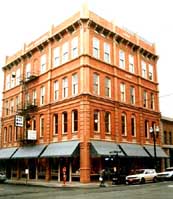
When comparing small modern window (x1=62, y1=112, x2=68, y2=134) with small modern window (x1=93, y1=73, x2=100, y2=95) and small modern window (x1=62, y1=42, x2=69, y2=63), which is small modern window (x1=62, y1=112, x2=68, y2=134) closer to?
small modern window (x1=93, y1=73, x2=100, y2=95)

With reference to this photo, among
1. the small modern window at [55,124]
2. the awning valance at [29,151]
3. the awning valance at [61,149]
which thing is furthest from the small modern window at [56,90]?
the awning valance at [29,151]

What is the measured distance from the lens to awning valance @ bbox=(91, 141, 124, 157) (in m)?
30.6

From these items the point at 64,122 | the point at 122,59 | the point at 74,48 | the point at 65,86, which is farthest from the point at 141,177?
the point at 74,48

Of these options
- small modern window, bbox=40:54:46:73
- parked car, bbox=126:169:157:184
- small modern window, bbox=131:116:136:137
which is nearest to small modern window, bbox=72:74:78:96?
small modern window, bbox=40:54:46:73

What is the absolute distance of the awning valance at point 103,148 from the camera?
30.6m

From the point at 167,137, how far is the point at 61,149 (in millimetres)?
18896

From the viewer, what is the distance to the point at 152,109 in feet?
139

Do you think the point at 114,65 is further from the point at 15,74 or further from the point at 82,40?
the point at 15,74

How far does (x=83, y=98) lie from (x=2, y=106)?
20333 millimetres

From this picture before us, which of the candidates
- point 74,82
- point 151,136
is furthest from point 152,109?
point 74,82

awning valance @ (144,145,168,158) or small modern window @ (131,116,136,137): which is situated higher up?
small modern window @ (131,116,136,137)

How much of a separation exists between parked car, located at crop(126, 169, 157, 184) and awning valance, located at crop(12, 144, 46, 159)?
1043 cm

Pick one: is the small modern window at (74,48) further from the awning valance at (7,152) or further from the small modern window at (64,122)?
the awning valance at (7,152)

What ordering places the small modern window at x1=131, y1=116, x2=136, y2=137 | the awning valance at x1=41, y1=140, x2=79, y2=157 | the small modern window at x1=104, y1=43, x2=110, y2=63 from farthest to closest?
the small modern window at x1=131, y1=116, x2=136, y2=137 → the small modern window at x1=104, y1=43, x2=110, y2=63 → the awning valance at x1=41, y1=140, x2=79, y2=157
